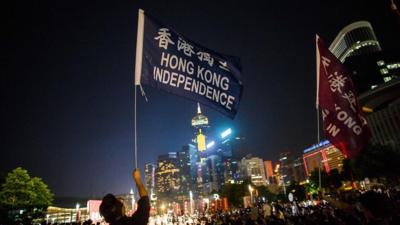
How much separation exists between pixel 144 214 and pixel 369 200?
2900mm

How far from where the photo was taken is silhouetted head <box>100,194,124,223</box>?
3154mm

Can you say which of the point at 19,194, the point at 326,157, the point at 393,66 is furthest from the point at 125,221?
the point at 326,157

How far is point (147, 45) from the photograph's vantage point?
7.36 metres

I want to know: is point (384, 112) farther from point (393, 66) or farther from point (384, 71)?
point (393, 66)

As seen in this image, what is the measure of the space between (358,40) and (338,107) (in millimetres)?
181886

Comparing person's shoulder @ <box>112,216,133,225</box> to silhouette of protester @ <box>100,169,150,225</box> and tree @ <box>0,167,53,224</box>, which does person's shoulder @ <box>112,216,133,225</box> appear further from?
tree @ <box>0,167,53,224</box>

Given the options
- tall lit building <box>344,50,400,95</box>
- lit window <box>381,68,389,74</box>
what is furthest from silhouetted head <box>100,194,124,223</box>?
lit window <box>381,68,389,74</box>

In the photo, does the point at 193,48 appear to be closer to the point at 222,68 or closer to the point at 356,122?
the point at 222,68

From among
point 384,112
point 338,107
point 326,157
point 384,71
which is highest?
point 384,71

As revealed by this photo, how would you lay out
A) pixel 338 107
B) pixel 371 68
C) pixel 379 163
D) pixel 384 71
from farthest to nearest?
1. pixel 371 68
2. pixel 384 71
3. pixel 379 163
4. pixel 338 107

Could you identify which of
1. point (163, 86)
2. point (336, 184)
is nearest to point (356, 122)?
point (163, 86)

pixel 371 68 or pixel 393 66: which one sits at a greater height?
pixel 371 68

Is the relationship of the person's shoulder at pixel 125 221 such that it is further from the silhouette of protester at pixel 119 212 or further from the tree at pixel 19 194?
the tree at pixel 19 194

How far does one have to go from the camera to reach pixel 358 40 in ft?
A: 539
